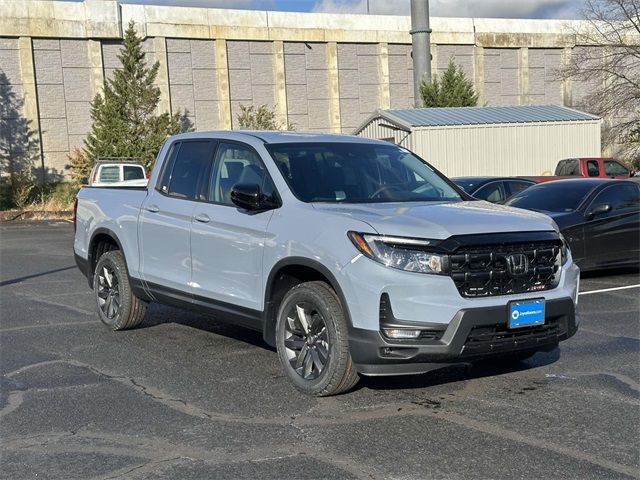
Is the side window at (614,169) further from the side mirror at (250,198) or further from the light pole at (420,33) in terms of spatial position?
the side mirror at (250,198)

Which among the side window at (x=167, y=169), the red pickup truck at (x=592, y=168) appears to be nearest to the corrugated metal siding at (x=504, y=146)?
the red pickup truck at (x=592, y=168)

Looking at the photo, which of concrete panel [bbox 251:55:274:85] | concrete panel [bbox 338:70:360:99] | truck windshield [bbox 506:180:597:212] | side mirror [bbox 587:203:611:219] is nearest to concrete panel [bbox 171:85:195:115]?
concrete panel [bbox 251:55:274:85]

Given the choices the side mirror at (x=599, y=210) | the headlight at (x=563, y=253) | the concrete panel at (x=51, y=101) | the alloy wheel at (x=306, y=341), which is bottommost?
the alloy wheel at (x=306, y=341)

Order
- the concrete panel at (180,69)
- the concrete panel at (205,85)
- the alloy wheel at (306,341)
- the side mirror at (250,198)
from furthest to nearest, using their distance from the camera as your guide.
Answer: the concrete panel at (205,85), the concrete panel at (180,69), the side mirror at (250,198), the alloy wheel at (306,341)

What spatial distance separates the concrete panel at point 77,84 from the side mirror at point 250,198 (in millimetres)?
34651

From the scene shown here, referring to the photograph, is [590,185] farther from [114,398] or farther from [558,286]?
[114,398]

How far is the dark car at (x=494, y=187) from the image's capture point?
1714 centimetres

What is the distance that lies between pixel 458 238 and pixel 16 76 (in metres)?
36.0

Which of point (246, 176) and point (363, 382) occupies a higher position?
point (246, 176)

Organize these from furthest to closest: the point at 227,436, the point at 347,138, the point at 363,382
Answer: the point at 347,138, the point at 363,382, the point at 227,436

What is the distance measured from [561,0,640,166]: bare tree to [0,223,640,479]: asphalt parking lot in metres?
35.5

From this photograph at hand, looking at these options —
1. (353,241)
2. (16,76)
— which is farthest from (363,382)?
(16,76)

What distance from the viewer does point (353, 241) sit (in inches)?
216

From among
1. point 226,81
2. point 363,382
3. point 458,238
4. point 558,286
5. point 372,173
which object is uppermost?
point 226,81
